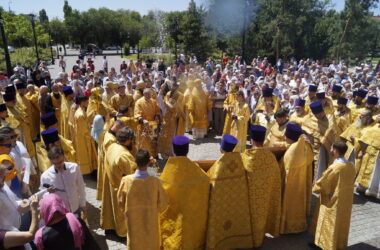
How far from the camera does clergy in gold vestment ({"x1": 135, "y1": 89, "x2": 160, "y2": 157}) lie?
8219 millimetres

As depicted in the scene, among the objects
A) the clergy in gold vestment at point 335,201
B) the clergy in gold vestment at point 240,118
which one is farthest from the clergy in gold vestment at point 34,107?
the clergy in gold vestment at point 335,201

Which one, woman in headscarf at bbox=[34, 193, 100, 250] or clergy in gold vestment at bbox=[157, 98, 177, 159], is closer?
woman in headscarf at bbox=[34, 193, 100, 250]

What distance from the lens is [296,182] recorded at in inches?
211

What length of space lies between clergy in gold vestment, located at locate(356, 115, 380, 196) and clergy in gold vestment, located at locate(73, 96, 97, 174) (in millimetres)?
6130

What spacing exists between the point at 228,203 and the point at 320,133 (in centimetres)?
307

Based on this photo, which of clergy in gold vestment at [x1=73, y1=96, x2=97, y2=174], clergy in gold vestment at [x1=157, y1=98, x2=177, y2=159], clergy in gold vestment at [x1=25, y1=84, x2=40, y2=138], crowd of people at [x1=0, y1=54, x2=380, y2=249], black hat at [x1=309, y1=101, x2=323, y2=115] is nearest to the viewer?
crowd of people at [x1=0, y1=54, x2=380, y2=249]

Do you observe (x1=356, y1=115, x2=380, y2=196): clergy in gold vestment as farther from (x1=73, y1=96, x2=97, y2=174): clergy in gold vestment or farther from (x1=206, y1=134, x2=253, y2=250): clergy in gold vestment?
(x1=73, y1=96, x2=97, y2=174): clergy in gold vestment

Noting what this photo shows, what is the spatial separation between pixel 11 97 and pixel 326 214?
704 centimetres

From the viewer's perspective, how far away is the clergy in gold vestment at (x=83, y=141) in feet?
24.7

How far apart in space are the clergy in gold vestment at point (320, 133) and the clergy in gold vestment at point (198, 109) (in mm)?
4824

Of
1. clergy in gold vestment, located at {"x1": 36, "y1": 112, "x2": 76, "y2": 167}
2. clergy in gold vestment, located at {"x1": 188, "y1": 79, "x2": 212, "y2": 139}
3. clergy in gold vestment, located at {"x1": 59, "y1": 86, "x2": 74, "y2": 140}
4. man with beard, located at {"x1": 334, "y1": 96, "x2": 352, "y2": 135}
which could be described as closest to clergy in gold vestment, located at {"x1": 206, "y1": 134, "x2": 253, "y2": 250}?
clergy in gold vestment, located at {"x1": 36, "y1": 112, "x2": 76, "y2": 167}

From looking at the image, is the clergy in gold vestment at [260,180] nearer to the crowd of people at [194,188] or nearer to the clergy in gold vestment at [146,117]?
the crowd of people at [194,188]

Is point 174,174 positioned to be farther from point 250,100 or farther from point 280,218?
point 250,100

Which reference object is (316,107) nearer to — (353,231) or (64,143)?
(353,231)
